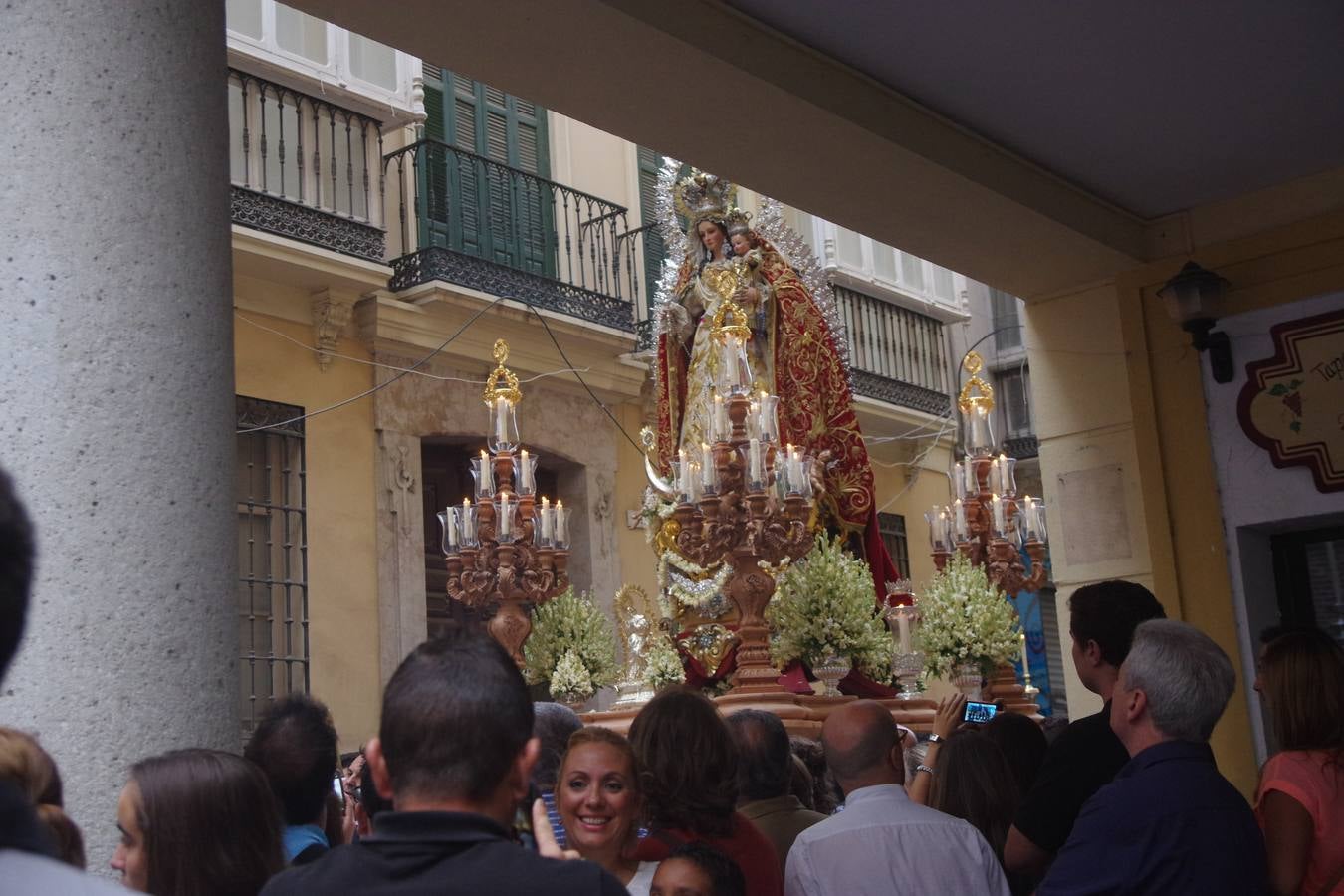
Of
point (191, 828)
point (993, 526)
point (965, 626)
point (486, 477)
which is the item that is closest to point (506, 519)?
point (486, 477)

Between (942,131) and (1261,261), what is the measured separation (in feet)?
4.84

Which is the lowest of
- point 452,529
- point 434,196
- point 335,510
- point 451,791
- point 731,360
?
point 451,791

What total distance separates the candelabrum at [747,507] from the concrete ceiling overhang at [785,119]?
1571mm

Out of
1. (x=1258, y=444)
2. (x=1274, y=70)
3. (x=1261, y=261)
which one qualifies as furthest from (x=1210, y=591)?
(x=1274, y=70)

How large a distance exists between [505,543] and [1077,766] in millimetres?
5016

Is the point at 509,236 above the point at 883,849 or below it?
above

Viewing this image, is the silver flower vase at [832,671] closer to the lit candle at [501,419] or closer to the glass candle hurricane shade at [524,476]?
the glass candle hurricane shade at [524,476]

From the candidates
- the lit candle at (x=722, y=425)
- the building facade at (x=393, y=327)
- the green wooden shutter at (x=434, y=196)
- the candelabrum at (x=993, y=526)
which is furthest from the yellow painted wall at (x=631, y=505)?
the lit candle at (x=722, y=425)

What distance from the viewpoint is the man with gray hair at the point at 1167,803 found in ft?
9.48

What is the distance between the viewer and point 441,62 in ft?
15.1

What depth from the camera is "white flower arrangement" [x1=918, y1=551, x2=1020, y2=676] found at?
26.5ft

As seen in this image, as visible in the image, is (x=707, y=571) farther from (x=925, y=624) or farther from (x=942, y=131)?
(x=942, y=131)

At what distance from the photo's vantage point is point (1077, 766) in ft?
11.1

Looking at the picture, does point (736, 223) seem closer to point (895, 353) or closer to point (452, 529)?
point (452, 529)
